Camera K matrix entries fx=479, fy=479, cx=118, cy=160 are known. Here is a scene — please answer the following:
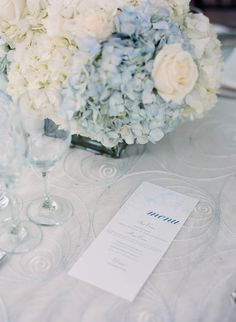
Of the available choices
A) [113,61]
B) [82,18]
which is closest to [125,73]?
[113,61]

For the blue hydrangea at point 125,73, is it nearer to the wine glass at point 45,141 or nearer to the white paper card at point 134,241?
the wine glass at point 45,141

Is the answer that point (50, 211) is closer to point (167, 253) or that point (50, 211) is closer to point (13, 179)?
point (13, 179)

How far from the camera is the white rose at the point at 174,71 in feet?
2.96

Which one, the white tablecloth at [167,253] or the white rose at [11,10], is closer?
the white tablecloth at [167,253]

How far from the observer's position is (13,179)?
88 centimetres

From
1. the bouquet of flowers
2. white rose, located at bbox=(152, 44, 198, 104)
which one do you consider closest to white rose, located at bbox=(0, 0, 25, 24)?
the bouquet of flowers

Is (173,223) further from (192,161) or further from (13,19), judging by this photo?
(13,19)

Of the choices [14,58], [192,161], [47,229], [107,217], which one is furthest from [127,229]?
[14,58]

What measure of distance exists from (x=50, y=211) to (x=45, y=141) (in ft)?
0.49

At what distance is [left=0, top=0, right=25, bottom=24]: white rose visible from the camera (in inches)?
38.8

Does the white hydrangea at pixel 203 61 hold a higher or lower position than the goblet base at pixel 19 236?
higher

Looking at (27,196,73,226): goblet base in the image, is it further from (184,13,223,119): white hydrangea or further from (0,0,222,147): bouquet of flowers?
(184,13,223,119): white hydrangea

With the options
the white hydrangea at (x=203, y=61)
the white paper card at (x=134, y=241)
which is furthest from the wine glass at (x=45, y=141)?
the white hydrangea at (x=203, y=61)

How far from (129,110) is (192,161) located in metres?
0.27
